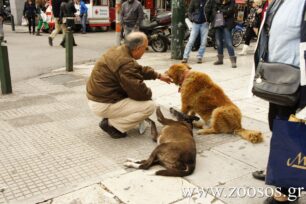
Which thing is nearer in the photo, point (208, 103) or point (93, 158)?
point (93, 158)

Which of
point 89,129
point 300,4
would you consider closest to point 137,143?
point 89,129

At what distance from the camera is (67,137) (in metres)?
4.70

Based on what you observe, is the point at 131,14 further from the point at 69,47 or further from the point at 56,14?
the point at 56,14

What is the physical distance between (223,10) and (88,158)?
245 inches

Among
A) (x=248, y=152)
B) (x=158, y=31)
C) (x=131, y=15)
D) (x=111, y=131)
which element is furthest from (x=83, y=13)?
(x=248, y=152)

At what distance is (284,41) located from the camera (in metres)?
2.79

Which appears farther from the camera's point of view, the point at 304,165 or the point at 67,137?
the point at 67,137

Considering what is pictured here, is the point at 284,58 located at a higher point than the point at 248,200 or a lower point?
higher

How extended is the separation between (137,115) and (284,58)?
222cm

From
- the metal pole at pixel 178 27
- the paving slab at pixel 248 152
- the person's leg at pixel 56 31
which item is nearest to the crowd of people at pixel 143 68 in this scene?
the paving slab at pixel 248 152

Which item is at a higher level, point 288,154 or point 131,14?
point 131,14

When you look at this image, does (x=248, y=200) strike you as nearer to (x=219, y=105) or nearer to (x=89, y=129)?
(x=219, y=105)

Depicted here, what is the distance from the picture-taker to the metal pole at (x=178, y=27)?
9969 millimetres

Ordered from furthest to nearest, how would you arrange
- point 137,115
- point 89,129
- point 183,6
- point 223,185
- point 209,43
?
point 209,43 → point 183,6 → point 89,129 → point 137,115 → point 223,185
